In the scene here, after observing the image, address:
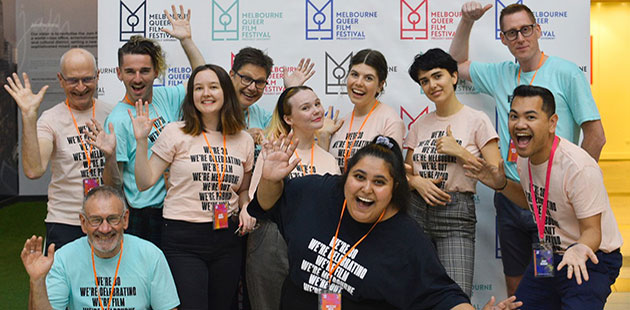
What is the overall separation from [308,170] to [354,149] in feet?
1.20

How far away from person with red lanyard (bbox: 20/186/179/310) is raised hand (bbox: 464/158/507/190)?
1626 millimetres

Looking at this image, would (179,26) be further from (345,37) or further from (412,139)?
(412,139)

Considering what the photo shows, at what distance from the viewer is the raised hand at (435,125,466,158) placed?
3.18 m

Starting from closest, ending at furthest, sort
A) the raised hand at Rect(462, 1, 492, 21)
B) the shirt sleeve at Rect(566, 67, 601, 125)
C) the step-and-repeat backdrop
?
the shirt sleeve at Rect(566, 67, 601, 125) < the raised hand at Rect(462, 1, 492, 21) < the step-and-repeat backdrop

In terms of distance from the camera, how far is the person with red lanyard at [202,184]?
304 cm

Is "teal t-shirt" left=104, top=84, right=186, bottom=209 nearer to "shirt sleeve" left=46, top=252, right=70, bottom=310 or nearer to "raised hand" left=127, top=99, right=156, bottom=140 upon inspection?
"raised hand" left=127, top=99, right=156, bottom=140

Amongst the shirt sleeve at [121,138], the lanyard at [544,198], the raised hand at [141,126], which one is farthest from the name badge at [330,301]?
the shirt sleeve at [121,138]

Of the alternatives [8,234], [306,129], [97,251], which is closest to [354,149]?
[306,129]

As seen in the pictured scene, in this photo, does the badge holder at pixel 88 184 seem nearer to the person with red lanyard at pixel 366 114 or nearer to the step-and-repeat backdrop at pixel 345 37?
the step-and-repeat backdrop at pixel 345 37

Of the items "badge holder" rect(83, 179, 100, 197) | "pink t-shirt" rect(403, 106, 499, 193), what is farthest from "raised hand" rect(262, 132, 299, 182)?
"badge holder" rect(83, 179, 100, 197)

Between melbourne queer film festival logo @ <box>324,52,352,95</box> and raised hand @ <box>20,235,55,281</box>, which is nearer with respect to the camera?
raised hand @ <box>20,235,55,281</box>

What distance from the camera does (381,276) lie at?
2371mm

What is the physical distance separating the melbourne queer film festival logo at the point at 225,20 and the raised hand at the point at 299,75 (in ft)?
1.78

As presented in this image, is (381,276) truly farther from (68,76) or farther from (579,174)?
(68,76)
